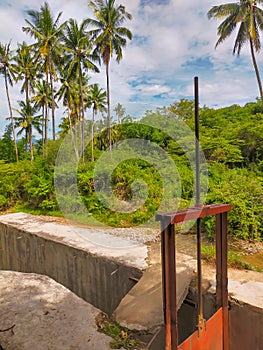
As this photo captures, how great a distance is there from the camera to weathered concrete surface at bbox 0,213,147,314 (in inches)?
178

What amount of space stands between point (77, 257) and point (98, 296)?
0.88 m

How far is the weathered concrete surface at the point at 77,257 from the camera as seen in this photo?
4.53 meters

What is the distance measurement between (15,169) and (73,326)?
13.0 metres

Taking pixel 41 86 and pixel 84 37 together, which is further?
pixel 41 86

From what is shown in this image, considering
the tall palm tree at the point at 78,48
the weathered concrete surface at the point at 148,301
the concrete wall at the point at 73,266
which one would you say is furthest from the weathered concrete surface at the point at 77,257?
the tall palm tree at the point at 78,48

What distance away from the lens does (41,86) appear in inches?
741

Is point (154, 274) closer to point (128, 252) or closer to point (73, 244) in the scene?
point (128, 252)

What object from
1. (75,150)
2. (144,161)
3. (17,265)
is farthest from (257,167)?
(17,265)

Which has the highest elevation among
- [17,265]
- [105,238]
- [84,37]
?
[84,37]

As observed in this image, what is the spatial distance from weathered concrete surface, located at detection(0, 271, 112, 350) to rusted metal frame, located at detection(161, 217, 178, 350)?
0.58 meters

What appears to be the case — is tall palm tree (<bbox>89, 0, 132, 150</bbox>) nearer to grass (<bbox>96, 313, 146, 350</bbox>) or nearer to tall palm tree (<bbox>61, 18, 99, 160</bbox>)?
tall palm tree (<bbox>61, 18, 99, 160</bbox>)

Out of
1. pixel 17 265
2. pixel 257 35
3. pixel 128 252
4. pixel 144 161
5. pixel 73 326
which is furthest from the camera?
pixel 144 161

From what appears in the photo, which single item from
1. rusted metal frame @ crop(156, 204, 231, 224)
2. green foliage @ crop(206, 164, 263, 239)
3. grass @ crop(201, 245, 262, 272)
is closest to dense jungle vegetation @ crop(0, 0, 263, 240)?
green foliage @ crop(206, 164, 263, 239)

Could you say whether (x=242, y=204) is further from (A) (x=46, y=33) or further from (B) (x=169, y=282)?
(A) (x=46, y=33)
